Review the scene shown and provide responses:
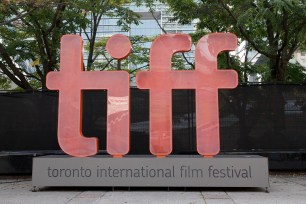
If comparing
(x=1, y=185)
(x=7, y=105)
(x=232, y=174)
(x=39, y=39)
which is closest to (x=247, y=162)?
(x=232, y=174)

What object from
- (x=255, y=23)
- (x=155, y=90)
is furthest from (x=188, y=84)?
(x=255, y=23)

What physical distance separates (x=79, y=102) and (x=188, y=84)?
99.0 inches

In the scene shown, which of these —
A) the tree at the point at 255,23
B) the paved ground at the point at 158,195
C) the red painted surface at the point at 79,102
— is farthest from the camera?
the tree at the point at 255,23

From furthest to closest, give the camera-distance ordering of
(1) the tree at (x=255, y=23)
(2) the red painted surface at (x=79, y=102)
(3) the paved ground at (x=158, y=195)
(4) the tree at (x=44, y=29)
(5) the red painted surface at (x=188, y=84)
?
1. (4) the tree at (x=44, y=29)
2. (1) the tree at (x=255, y=23)
3. (2) the red painted surface at (x=79, y=102)
4. (5) the red painted surface at (x=188, y=84)
5. (3) the paved ground at (x=158, y=195)

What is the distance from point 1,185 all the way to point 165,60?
5.28 metres

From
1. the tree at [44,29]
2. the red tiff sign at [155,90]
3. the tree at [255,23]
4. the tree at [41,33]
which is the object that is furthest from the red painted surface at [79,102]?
the tree at [41,33]

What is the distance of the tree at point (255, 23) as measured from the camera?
11.9 metres

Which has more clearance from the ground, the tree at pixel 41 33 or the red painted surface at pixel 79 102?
the tree at pixel 41 33

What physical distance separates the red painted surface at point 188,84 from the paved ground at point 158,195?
91 centimetres

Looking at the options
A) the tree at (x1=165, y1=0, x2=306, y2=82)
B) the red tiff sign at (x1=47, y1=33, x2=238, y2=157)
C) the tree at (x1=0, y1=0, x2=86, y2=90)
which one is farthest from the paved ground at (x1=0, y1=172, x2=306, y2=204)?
the tree at (x1=0, y1=0, x2=86, y2=90)

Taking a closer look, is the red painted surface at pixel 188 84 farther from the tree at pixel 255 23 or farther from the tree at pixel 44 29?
the tree at pixel 44 29

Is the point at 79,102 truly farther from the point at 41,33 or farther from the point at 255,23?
the point at 41,33

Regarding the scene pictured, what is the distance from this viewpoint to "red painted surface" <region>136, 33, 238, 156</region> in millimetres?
9047

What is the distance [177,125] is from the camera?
37.5 feet
